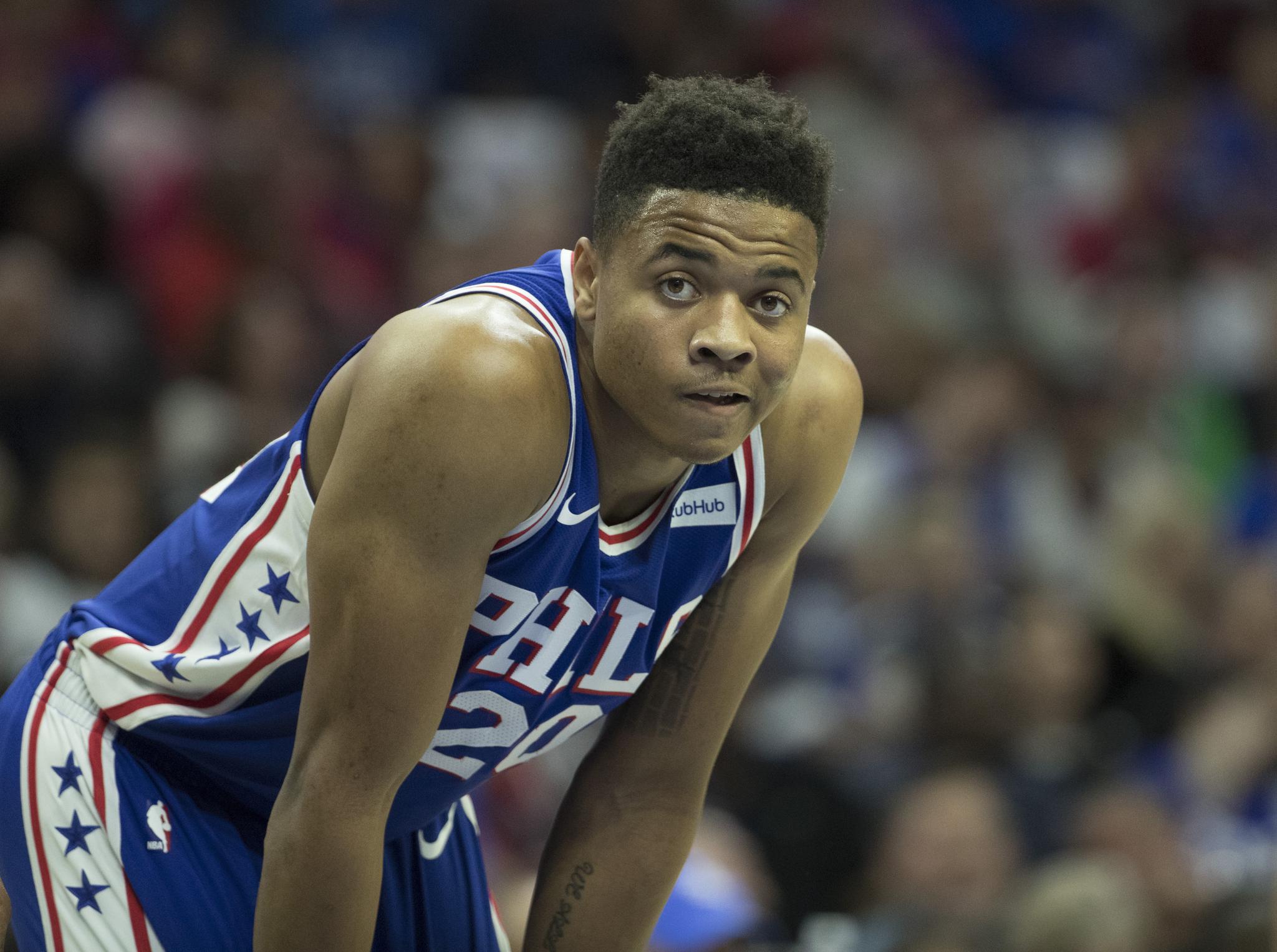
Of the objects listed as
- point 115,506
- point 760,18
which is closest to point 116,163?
point 115,506

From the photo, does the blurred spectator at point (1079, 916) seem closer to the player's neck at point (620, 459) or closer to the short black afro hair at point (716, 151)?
the player's neck at point (620, 459)

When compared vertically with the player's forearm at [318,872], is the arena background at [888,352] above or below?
above

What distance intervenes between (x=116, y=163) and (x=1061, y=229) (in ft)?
14.3

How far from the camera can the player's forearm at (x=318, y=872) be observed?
82.9 inches

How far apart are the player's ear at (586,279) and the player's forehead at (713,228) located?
119 mm

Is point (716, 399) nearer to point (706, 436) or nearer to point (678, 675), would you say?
point (706, 436)

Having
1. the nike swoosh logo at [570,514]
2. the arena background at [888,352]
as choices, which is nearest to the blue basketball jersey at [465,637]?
the nike swoosh logo at [570,514]

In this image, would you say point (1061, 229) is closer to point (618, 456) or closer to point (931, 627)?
point (931, 627)

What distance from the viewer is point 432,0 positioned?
Result: 762 centimetres

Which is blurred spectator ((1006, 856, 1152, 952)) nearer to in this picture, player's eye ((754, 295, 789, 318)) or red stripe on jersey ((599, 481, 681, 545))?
red stripe on jersey ((599, 481, 681, 545))

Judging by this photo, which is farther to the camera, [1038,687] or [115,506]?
[1038,687]

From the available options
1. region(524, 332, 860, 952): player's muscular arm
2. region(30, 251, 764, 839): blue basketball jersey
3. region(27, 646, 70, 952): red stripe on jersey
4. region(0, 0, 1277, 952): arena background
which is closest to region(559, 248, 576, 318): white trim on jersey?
region(30, 251, 764, 839): blue basketball jersey

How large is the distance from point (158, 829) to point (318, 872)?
398 mm

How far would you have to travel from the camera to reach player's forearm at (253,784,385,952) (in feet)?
6.91
